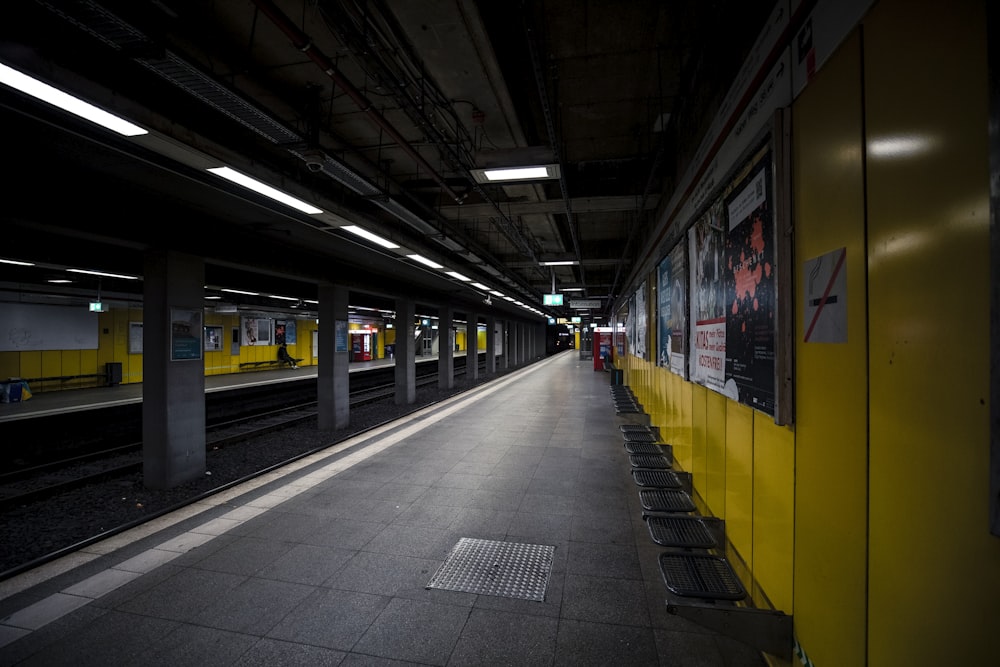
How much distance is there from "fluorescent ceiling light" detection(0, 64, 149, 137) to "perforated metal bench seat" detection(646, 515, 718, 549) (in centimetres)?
520

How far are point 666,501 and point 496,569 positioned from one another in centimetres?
167

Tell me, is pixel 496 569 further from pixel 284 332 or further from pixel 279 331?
pixel 284 332

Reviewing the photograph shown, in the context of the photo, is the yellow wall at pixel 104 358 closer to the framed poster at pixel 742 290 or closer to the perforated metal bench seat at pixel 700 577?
the perforated metal bench seat at pixel 700 577

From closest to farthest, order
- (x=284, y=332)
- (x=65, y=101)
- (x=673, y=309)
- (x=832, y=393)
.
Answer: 1. (x=832, y=393)
2. (x=65, y=101)
3. (x=673, y=309)
4. (x=284, y=332)

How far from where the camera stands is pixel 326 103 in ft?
16.7

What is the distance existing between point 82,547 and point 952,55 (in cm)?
627

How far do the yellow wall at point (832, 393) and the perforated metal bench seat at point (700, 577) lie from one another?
0.45 metres

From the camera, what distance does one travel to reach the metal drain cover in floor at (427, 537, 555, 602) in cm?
321

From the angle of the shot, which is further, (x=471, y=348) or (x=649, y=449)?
(x=471, y=348)

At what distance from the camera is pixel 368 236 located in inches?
283

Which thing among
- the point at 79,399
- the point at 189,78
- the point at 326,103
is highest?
the point at 326,103

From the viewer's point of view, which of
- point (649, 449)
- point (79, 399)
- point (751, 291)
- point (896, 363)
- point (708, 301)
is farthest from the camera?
point (79, 399)

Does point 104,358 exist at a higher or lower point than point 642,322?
lower

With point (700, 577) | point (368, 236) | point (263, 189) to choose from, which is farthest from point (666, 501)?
point (368, 236)
